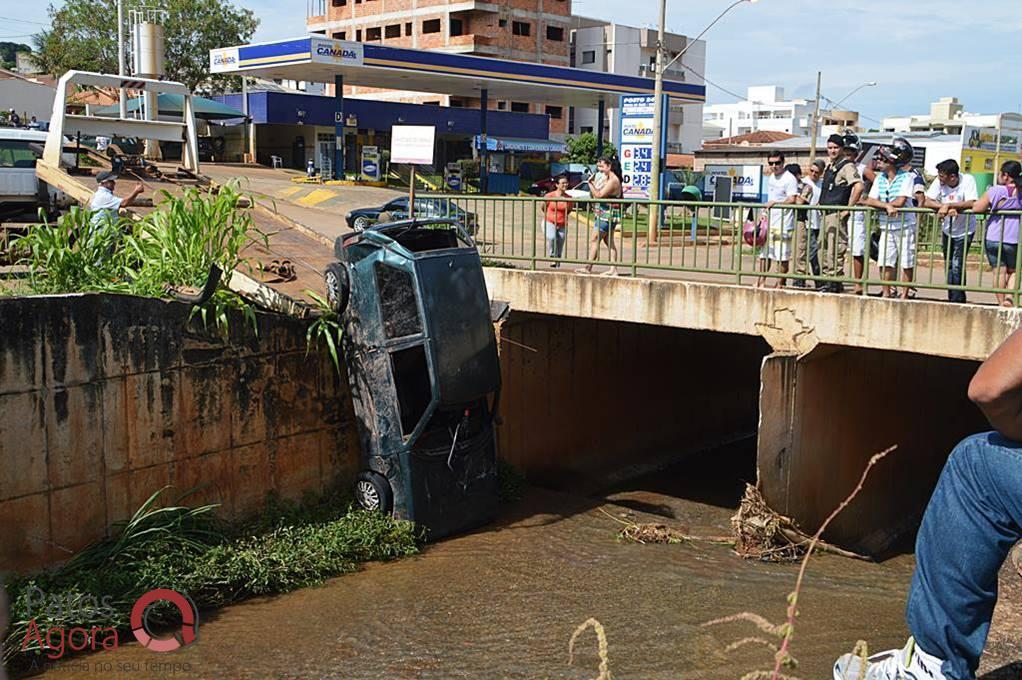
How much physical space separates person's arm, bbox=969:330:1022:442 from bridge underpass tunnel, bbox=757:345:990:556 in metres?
7.05

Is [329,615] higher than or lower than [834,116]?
lower

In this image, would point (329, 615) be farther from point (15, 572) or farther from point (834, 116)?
point (834, 116)

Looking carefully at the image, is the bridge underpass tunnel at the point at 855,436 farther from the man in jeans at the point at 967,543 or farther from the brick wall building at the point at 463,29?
the brick wall building at the point at 463,29

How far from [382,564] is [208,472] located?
1849 millimetres

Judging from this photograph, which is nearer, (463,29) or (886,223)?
(886,223)

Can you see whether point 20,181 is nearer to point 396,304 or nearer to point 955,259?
point 396,304

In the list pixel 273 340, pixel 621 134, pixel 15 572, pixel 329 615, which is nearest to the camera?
pixel 15 572

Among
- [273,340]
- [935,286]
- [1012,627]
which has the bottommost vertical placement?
[1012,627]

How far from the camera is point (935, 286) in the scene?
29.2ft

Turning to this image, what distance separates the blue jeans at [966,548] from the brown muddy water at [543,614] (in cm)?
284

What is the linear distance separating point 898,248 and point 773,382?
1.78 m

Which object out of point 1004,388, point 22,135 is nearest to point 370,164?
point 22,135

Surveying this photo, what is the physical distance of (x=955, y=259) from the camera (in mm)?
9117

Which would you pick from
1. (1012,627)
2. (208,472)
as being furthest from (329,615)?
(1012,627)
